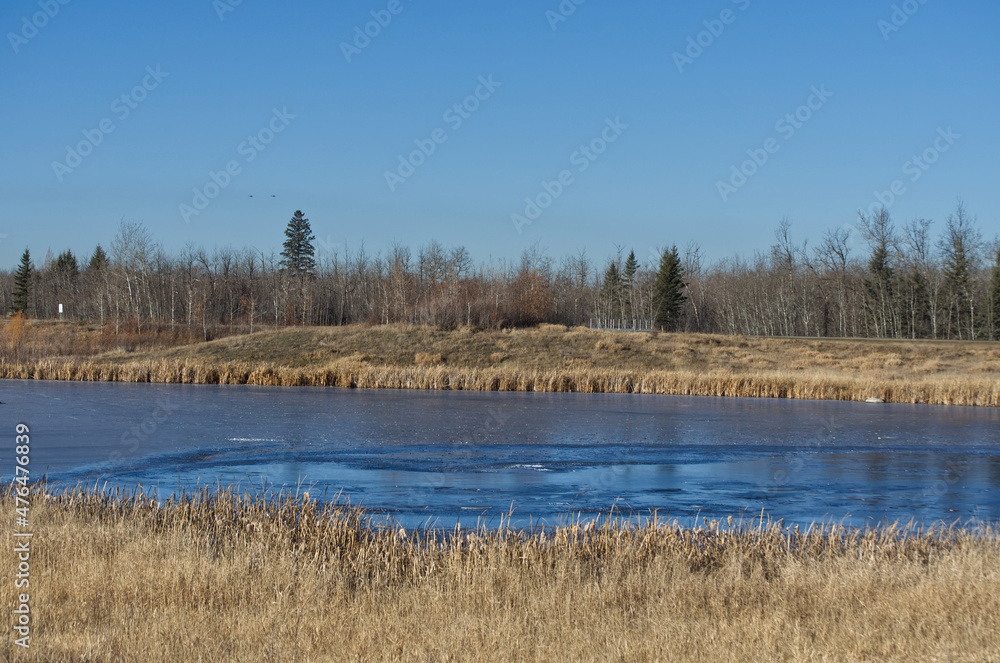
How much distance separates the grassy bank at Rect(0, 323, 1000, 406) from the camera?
3456 centimetres

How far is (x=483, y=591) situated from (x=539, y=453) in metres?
10.3

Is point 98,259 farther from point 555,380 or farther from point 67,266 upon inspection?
point 555,380

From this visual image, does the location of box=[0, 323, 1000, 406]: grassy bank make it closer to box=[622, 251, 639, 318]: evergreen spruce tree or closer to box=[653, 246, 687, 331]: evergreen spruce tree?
box=[653, 246, 687, 331]: evergreen spruce tree

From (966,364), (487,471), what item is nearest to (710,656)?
(487,471)

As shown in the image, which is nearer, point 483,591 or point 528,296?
point 483,591

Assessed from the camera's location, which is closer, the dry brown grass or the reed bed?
the dry brown grass

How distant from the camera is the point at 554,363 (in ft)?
146

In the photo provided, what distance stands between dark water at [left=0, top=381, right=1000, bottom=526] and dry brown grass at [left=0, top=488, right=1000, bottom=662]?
2.12 m

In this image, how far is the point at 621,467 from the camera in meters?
16.1

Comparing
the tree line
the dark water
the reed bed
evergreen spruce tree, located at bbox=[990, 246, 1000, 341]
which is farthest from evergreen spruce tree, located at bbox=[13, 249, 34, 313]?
evergreen spruce tree, located at bbox=[990, 246, 1000, 341]

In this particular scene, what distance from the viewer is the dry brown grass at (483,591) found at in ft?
19.6

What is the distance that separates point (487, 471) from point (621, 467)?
2.71 meters

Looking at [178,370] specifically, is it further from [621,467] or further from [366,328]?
[621,467]

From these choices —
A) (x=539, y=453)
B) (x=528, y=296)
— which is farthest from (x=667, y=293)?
(x=539, y=453)
